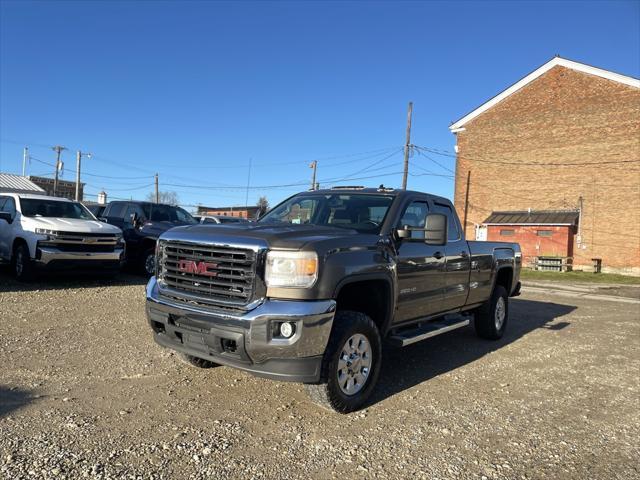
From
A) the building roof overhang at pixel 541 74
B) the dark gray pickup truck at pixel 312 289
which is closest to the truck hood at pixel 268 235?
the dark gray pickup truck at pixel 312 289

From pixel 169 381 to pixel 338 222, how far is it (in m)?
2.34

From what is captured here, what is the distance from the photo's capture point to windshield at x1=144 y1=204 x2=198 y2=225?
12.6 m

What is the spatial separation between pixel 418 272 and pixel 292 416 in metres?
2.02

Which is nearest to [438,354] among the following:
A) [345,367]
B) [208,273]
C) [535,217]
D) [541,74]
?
[345,367]

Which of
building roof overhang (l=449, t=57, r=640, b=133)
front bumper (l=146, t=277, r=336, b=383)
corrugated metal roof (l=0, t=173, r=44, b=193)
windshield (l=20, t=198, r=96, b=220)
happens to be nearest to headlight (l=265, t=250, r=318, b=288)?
front bumper (l=146, t=277, r=336, b=383)

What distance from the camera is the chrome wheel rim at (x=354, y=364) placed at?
13.7ft

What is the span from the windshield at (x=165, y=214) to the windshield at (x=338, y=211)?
24.9 feet

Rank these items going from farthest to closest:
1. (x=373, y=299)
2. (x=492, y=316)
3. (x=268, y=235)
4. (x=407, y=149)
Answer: (x=407, y=149) → (x=492, y=316) → (x=373, y=299) → (x=268, y=235)

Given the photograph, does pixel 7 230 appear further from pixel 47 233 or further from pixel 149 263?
pixel 149 263

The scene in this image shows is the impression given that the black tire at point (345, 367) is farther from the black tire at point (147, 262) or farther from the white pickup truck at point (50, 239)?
the black tire at point (147, 262)

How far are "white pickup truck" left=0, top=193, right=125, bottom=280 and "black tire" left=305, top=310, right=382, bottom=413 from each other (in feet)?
24.2

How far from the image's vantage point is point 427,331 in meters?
5.44

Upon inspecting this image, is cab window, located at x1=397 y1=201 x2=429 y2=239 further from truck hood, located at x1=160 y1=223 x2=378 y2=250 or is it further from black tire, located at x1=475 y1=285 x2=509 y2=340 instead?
black tire, located at x1=475 y1=285 x2=509 y2=340

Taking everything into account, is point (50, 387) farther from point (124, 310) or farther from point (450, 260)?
point (450, 260)
